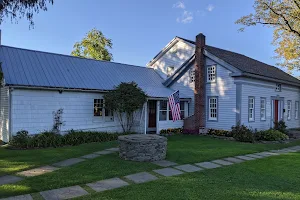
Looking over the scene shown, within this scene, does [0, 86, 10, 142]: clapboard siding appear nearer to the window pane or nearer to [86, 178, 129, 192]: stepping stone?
[86, 178, 129, 192]: stepping stone

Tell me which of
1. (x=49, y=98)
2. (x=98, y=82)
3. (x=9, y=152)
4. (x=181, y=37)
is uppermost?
(x=181, y=37)

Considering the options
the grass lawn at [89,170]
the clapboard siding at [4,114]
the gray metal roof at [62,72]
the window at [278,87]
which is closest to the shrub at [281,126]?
the window at [278,87]

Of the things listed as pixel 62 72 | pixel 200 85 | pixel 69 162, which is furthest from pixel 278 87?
pixel 69 162

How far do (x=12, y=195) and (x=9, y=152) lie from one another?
562cm

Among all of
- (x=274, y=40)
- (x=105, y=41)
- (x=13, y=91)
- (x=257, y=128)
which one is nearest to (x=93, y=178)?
(x=13, y=91)

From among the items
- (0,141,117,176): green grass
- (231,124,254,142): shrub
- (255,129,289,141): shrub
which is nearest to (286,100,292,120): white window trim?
(255,129,289,141): shrub

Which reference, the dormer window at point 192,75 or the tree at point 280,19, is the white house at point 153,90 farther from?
the tree at point 280,19

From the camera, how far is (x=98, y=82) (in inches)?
635

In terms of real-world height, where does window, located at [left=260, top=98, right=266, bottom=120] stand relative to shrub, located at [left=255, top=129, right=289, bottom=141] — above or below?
above

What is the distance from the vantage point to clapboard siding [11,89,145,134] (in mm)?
12508

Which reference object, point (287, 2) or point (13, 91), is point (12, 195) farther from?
point (287, 2)

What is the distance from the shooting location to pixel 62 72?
49.4 ft

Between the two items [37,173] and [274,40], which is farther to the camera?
[274,40]

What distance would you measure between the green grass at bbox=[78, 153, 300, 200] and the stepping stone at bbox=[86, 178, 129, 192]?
27 centimetres
